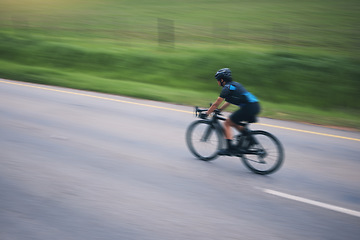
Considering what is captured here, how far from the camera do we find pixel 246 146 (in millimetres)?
6516

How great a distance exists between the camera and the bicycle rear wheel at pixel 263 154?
629 centimetres

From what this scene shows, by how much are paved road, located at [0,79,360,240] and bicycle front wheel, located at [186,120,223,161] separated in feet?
0.68

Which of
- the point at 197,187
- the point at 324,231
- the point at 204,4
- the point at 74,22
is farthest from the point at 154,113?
the point at 204,4

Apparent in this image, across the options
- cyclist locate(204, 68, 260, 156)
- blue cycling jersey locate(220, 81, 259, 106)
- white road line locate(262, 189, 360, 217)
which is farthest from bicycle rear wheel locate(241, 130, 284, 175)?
white road line locate(262, 189, 360, 217)

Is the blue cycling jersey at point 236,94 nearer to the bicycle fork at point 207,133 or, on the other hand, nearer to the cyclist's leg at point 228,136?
the cyclist's leg at point 228,136

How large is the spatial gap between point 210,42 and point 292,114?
391 inches

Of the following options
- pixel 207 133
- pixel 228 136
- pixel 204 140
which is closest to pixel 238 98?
pixel 228 136

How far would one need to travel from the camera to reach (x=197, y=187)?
5797 mm

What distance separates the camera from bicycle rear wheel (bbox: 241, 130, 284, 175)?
20.6ft

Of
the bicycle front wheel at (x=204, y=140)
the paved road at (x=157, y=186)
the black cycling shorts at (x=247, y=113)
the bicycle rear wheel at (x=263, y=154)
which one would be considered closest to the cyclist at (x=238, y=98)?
the black cycling shorts at (x=247, y=113)

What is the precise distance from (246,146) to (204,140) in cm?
93

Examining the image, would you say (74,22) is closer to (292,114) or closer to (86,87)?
(86,87)

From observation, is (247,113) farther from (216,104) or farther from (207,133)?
(207,133)

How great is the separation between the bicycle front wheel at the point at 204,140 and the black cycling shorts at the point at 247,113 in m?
0.58
